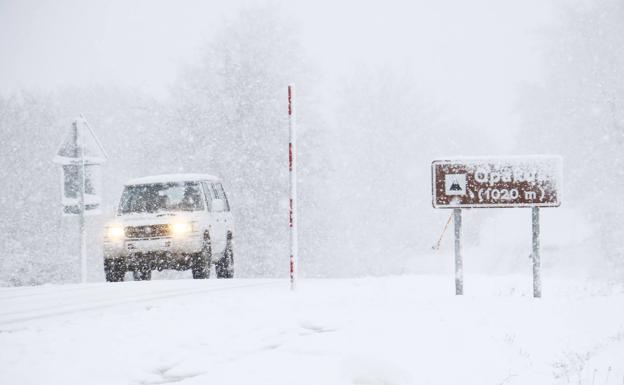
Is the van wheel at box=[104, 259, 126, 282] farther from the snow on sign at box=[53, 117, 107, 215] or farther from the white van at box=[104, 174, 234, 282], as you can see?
the snow on sign at box=[53, 117, 107, 215]

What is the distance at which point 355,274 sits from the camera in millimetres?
32875

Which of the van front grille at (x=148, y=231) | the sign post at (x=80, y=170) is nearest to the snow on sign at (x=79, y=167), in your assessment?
the sign post at (x=80, y=170)

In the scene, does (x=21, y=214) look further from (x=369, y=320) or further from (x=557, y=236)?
(x=369, y=320)

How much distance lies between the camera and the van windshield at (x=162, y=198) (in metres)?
13.5

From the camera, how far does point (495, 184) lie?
31.7ft

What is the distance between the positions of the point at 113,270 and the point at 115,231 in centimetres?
77

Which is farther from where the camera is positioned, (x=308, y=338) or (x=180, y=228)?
(x=180, y=228)

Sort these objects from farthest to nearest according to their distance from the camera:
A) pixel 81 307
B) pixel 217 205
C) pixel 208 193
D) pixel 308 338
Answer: pixel 208 193 → pixel 217 205 → pixel 81 307 → pixel 308 338

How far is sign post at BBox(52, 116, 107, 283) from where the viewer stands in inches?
579

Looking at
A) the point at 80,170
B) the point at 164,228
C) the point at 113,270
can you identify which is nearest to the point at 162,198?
the point at 164,228

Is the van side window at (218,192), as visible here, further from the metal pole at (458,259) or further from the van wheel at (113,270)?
the metal pole at (458,259)

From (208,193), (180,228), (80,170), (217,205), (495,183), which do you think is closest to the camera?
(495,183)

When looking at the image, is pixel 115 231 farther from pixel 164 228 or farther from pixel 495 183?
pixel 495 183

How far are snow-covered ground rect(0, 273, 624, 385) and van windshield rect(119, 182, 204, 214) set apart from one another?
4149 millimetres
